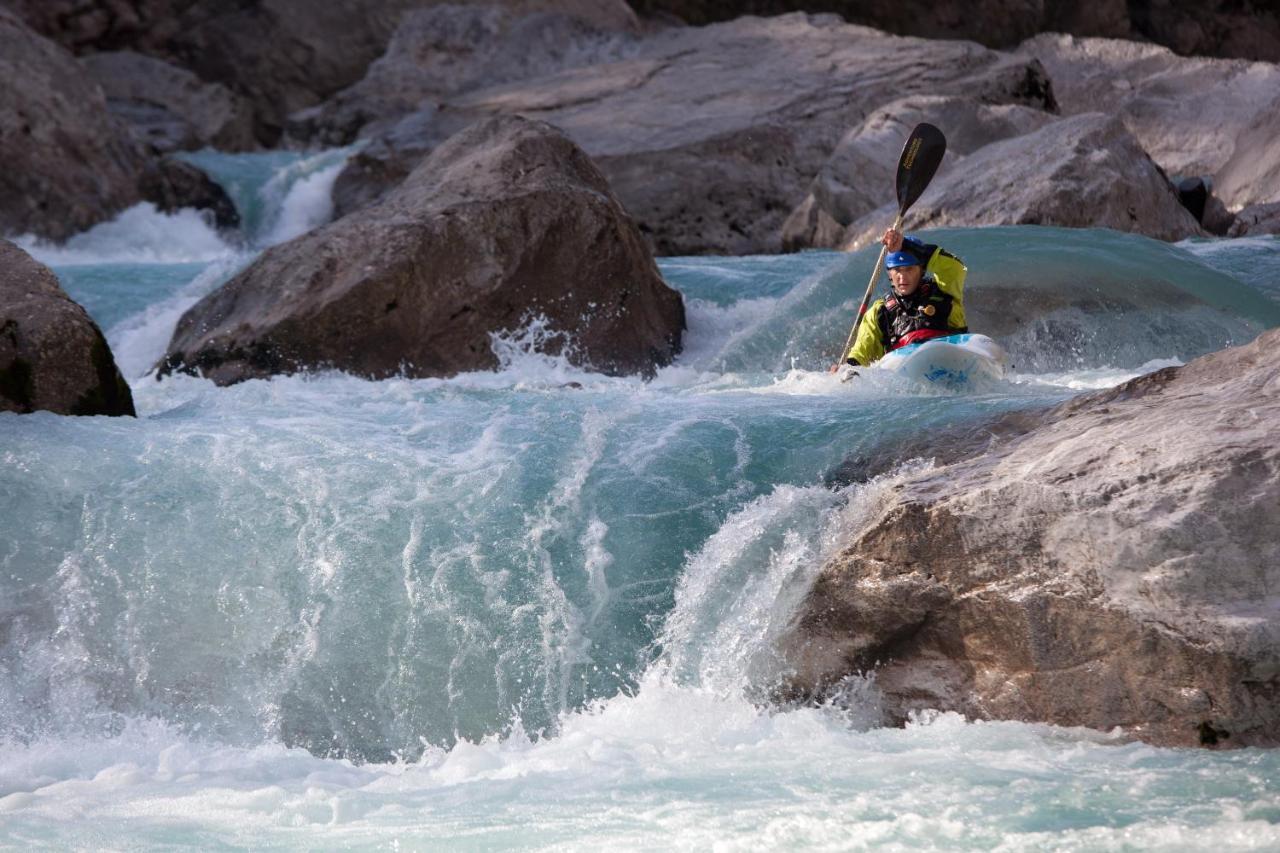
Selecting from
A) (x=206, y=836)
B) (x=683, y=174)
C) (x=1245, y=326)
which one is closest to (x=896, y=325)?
(x=1245, y=326)

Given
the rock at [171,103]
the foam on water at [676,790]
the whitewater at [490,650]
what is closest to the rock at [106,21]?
the rock at [171,103]

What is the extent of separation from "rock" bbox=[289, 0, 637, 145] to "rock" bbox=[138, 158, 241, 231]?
2885 mm

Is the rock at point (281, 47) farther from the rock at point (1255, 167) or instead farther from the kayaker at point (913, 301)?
the kayaker at point (913, 301)

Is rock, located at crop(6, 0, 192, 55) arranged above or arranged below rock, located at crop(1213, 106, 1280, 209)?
above

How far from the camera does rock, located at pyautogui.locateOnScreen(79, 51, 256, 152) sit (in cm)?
1711

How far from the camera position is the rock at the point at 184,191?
556 inches

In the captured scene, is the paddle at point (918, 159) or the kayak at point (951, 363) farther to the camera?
the paddle at point (918, 159)

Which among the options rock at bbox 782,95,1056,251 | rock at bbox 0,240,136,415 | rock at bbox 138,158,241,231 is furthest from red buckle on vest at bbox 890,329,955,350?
rock at bbox 138,158,241,231

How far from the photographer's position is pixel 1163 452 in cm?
365

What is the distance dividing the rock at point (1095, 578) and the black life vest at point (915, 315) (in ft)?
7.74

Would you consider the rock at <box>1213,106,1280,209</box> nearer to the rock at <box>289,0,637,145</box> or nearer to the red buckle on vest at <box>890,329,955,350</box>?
the red buckle on vest at <box>890,329,955,350</box>

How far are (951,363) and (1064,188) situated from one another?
3.43 m

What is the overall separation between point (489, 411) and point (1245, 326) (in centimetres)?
414

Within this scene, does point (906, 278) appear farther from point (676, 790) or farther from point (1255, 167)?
point (1255, 167)
